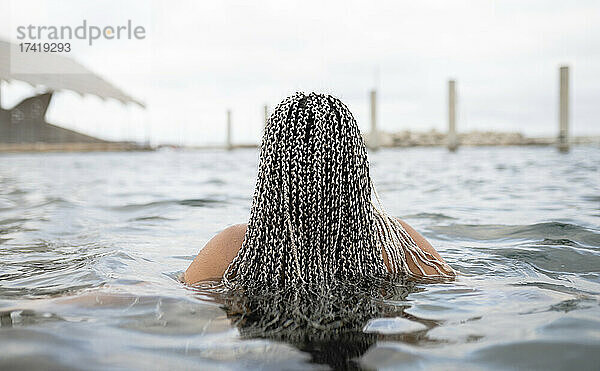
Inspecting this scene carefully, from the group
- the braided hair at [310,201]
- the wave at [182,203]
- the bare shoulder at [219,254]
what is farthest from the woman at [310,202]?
the wave at [182,203]

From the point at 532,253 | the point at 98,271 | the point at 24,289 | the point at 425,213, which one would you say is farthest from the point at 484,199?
the point at 24,289

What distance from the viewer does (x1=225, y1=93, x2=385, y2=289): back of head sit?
252 centimetres

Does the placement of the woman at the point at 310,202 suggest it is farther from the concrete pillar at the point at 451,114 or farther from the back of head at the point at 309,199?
the concrete pillar at the point at 451,114

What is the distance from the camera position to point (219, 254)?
9.80 feet

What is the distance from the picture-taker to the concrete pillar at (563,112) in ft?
71.1

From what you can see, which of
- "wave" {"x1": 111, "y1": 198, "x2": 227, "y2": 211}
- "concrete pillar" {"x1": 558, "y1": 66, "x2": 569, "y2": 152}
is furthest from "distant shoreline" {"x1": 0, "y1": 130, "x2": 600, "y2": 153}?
"wave" {"x1": 111, "y1": 198, "x2": 227, "y2": 211}

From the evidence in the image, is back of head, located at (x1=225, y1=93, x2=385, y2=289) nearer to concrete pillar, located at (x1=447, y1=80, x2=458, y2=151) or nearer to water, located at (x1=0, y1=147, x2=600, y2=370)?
water, located at (x1=0, y1=147, x2=600, y2=370)

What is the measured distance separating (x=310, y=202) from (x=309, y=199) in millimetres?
14

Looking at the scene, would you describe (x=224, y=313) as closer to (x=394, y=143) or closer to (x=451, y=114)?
(x=451, y=114)

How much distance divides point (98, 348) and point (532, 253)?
3273 mm

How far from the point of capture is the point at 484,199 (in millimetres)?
8336

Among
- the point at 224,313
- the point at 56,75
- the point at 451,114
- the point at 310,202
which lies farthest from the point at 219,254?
the point at 56,75

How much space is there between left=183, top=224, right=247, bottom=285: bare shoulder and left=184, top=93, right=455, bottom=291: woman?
0.27 meters

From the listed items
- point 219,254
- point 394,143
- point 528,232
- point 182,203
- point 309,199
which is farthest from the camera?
point 394,143
